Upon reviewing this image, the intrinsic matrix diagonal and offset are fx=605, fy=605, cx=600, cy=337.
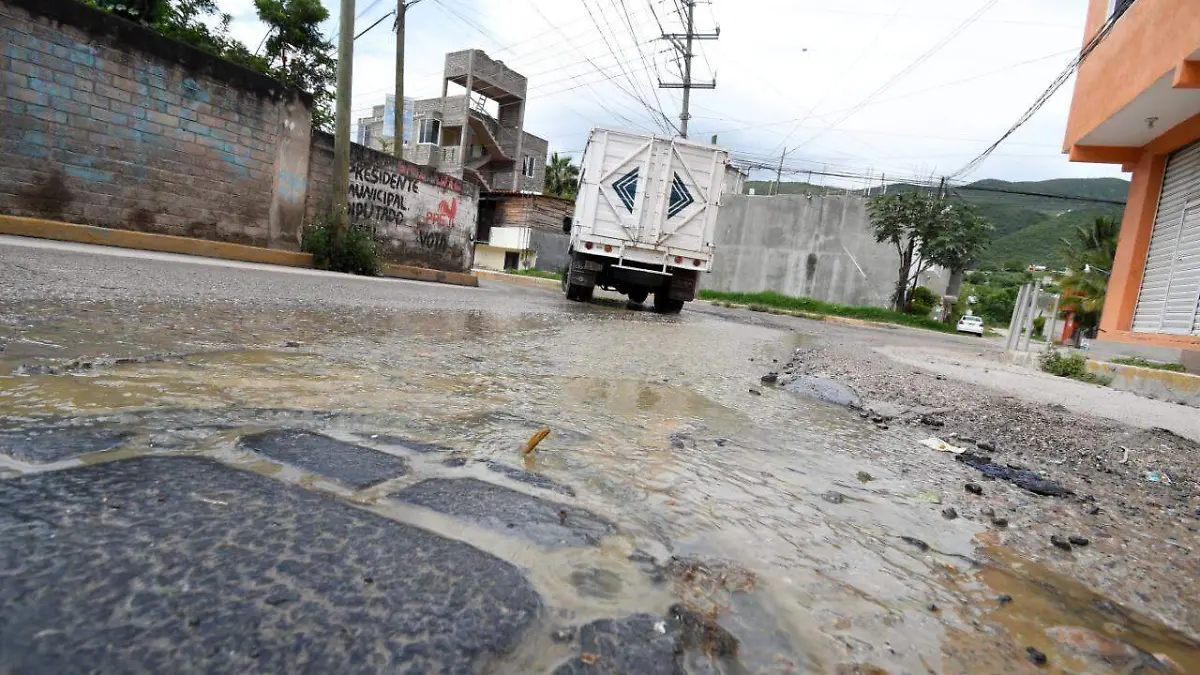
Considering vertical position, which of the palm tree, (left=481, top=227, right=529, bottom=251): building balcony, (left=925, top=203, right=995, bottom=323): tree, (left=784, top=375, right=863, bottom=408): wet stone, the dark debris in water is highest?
the palm tree

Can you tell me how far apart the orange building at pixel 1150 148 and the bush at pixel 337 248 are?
11425 millimetres

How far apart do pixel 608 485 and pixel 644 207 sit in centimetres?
879

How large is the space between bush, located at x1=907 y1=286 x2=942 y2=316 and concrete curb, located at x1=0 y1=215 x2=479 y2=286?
21.3 meters

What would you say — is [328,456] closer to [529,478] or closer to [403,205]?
[529,478]

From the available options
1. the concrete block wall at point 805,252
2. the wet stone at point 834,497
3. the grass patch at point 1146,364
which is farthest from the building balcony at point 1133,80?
the concrete block wall at point 805,252

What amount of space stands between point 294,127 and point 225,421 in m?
10.8

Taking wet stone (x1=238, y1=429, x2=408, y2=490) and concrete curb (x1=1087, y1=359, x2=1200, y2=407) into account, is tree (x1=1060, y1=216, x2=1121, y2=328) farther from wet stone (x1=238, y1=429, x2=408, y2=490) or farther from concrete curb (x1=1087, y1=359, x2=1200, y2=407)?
wet stone (x1=238, y1=429, x2=408, y2=490)

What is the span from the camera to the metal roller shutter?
7.46m

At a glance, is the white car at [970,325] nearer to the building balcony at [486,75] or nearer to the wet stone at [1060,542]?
the building balcony at [486,75]

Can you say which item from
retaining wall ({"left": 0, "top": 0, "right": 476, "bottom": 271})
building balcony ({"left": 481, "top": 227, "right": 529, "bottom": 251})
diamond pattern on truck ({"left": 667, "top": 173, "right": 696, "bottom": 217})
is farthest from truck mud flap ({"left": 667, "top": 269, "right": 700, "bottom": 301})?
building balcony ({"left": 481, "top": 227, "right": 529, "bottom": 251})

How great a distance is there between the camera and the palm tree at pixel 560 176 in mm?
41312

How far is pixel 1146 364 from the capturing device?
6.23 m

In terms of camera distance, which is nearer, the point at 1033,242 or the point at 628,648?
the point at 628,648

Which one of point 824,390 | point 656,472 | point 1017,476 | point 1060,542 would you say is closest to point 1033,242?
point 824,390
